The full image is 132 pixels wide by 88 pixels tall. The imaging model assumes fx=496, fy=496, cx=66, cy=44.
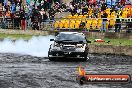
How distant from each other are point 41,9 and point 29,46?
36.1 feet

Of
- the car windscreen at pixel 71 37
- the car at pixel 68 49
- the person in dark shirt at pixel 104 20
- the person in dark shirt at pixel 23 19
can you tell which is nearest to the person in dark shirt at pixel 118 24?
the person in dark shirt at pixel 104 20

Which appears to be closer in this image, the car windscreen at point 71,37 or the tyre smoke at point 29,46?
the car windscreen at point 71,37

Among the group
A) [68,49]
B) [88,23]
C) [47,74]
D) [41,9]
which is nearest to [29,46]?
[88,23]

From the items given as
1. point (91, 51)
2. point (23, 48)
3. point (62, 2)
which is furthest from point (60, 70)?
point (62, 2)

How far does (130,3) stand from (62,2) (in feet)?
33.7

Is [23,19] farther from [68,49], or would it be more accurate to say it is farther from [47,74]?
[47,74]

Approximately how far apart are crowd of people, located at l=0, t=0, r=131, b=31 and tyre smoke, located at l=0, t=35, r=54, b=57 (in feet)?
13.6

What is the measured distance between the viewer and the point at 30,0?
49031 millimetres

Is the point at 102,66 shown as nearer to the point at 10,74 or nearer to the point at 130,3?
the point at 10,74

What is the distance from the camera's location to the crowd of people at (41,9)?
3988 centimetres

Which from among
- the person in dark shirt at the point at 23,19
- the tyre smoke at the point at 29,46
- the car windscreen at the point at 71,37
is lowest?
the tyre smoke at the point at 29,46

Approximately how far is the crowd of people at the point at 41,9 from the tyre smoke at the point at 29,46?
4.15 m

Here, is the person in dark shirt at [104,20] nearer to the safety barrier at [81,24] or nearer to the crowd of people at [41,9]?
the crowd of people at [41,9]

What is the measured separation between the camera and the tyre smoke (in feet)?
103
